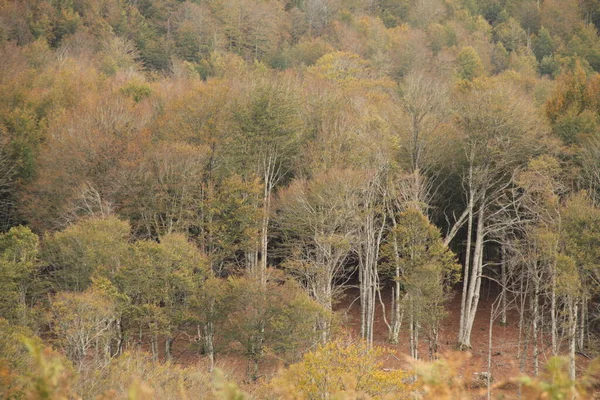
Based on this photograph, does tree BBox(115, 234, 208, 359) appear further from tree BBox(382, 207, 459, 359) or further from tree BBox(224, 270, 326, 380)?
tree BBox(382, 207, 459, 359)

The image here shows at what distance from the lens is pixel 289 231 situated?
31219mm

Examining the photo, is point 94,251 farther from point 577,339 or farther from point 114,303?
point 577,339

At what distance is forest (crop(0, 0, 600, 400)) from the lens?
75.0ft

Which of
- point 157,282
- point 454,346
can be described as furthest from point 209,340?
point 454,346

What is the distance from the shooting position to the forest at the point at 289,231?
22875 mm

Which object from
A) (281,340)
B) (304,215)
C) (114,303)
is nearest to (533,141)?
(304,215)

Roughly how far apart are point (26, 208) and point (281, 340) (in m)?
16.2

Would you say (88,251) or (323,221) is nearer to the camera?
(88,251)

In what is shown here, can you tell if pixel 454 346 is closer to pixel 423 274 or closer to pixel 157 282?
pixel 423 274

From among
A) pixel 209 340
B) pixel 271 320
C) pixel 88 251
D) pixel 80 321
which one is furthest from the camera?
pixel 209 340

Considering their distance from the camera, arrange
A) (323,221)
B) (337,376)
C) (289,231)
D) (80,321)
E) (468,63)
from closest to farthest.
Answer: (337,376) → (80,321) → (323,221) → (289,231) → (468,63)

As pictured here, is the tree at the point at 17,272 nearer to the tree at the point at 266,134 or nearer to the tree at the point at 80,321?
the tree at the point at 80,321

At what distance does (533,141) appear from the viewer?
30.3 meters

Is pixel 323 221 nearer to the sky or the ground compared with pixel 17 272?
nearer to the sky
